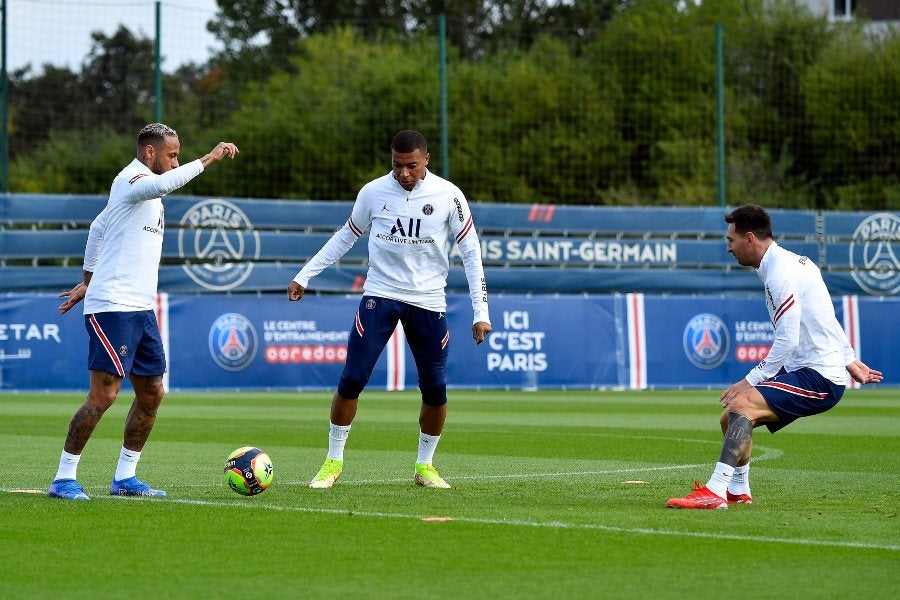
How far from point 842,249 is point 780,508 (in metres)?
21.0

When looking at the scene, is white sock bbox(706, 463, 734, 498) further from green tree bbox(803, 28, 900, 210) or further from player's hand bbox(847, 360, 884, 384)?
green tree bbox(803, 28, 900, 210)

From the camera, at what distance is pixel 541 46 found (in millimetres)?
47781

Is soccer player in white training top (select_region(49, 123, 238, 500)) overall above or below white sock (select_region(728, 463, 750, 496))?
above

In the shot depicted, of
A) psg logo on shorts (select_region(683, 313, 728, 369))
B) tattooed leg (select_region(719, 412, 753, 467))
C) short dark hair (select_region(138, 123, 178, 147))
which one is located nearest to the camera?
tattooed leg (select_region(719, 412, 753, 467))

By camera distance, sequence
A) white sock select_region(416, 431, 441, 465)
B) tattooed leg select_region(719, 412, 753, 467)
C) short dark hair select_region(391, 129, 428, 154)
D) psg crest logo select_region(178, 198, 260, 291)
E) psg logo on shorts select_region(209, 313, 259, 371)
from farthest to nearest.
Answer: psg crest logo select_region(178, 198, 260, 291) → psg logo on shorts select_region(209, 313, 259, 371) → white sock select_region(416, 431, 441, 465) → short dark hair select_region(391, 129, 428, 154) → tattooed leg select_region(719, 412, 753, 467)

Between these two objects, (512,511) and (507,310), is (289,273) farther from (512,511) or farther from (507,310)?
(512,511)

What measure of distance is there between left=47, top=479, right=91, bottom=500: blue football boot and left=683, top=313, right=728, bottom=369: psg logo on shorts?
17.7 meters

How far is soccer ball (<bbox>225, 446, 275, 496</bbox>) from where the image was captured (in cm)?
911

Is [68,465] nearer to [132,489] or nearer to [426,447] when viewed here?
[132,489]

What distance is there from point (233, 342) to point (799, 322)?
633 inches

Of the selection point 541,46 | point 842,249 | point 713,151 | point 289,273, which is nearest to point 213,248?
point 289,273

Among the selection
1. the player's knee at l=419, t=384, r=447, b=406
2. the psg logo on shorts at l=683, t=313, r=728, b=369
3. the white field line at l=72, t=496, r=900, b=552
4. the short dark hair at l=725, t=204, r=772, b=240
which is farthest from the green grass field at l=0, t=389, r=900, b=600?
the psg logo on shorts at l=683, t=313, r=728, b=369

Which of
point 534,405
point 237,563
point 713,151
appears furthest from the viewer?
point 713,151

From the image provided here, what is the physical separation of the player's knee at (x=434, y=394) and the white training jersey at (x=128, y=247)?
6.49 ft
